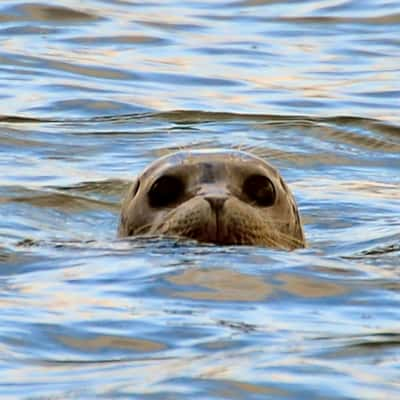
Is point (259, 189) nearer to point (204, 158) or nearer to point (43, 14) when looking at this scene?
point (204, 158)

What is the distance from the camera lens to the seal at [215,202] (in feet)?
26.0

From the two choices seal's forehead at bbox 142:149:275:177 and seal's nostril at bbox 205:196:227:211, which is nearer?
seal's nostril at bbox 205:196:227:211

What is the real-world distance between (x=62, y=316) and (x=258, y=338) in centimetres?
85

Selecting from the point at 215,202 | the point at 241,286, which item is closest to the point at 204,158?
the point at 215,202

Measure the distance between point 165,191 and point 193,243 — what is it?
0.57 m

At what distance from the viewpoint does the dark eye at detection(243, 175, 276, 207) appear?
8398 millimetres

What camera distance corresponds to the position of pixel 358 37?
17250 mm

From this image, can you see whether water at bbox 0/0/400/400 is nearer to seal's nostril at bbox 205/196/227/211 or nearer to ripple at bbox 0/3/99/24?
ripple at bbox 0/3/99/24

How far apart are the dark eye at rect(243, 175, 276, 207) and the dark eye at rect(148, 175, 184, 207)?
298 mm

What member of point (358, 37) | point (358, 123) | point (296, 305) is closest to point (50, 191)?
point (358, 123)

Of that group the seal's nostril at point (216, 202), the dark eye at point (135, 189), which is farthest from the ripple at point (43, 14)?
the seal's nostril at point (216, 202)

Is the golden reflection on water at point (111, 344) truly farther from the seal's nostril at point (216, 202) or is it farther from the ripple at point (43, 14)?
the ripple at point (43, 14)

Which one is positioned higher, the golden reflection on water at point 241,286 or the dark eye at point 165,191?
the dark eye at point 165,191

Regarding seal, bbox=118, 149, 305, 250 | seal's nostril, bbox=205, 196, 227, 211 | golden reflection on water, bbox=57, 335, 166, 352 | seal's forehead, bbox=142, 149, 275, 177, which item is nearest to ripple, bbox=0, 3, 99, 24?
seal, bbox=118, 149, 305, 250
